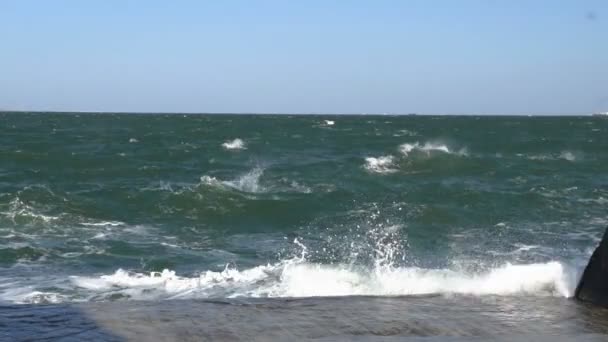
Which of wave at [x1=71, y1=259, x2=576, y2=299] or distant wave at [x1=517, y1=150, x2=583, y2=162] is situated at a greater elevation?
distant wave at [x1=517, y1=150, x2=583, y2=162]

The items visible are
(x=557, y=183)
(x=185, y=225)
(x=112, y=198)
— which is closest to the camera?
(x=185, y=225)

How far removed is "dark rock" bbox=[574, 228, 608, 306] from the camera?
724cm

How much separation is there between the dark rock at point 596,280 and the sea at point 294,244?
0.23 metres

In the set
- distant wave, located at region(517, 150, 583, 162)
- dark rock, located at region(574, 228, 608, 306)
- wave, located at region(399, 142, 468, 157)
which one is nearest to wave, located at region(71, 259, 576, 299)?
dark rock, located at region(574, 228, 608, 306)

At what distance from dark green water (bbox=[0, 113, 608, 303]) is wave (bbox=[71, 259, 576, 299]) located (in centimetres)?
2

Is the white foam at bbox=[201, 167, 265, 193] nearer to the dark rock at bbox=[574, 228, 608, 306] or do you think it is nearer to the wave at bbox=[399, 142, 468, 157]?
the wave at bbox=[399, 142, 468, 157]

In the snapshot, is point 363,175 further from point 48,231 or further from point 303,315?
point 303,315

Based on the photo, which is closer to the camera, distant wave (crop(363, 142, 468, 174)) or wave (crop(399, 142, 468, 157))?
distant wave (crop(363, 142, 468, 174))


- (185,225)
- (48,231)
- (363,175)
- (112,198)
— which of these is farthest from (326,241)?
(363,175)

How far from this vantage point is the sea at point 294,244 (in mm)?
6418

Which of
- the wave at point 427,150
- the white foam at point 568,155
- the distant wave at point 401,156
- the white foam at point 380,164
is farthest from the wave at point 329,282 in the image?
the white foam at point 568,155

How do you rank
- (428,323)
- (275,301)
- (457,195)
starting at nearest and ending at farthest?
1. (428,323)
2. (275,301)
3. (457,195)

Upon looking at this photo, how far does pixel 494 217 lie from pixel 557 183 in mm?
6789

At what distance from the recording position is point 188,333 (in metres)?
5.95
